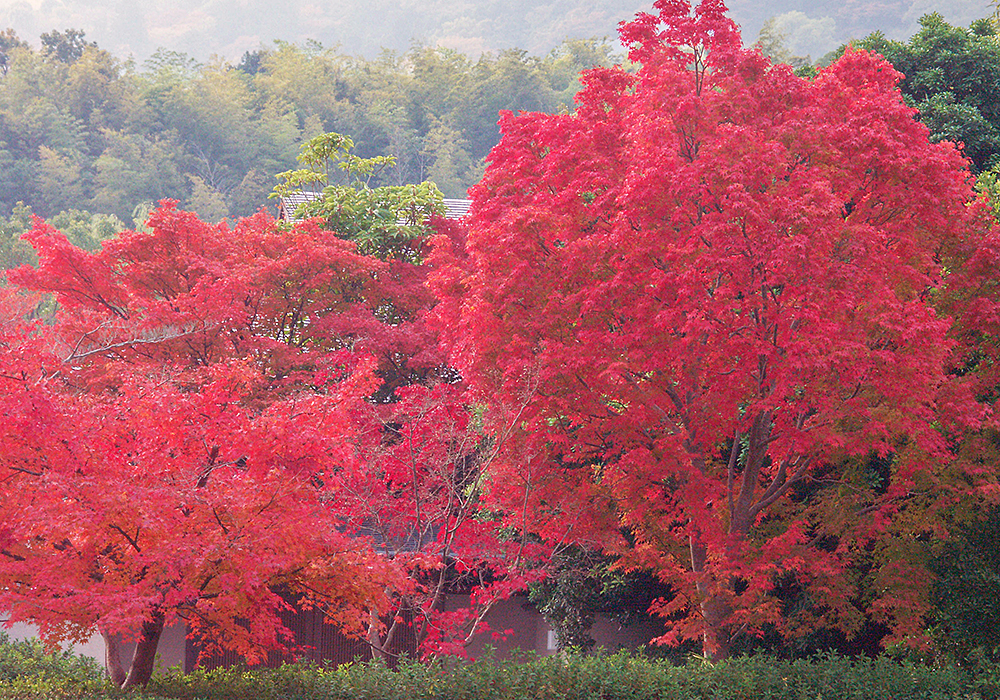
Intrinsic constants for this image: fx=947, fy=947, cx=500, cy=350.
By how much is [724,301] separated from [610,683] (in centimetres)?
432

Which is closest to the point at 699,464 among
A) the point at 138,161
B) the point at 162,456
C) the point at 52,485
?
the point at 162,456

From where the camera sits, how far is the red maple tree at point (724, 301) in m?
10.2

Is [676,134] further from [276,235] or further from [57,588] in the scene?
[276,235]

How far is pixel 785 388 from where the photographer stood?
10.2 metres

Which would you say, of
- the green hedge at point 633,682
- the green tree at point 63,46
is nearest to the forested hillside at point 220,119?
the green tree at point 63,46

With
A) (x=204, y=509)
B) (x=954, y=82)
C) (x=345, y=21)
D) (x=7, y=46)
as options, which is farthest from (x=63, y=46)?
(x=345, y=21)

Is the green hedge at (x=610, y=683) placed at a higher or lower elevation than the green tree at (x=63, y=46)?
lower

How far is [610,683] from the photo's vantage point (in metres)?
10.2

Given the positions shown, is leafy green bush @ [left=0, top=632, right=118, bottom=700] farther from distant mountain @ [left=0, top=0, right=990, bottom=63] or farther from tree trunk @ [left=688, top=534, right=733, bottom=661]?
distant mountain @ [left=0, top=0, right=990, bottom=63]

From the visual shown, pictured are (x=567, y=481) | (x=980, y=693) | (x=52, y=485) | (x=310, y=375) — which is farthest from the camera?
(x=310, y=375)

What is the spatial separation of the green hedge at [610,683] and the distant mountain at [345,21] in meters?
139

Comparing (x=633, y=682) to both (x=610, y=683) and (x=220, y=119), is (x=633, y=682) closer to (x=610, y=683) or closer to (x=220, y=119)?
(x=610, y=683)

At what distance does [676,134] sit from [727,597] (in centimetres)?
565

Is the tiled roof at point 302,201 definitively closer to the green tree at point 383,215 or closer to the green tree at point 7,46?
the green tree at point 383,215
